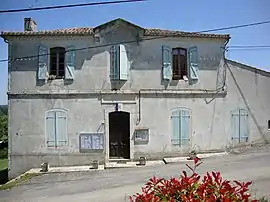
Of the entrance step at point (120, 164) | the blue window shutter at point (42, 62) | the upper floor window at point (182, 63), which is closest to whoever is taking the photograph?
the entrance step at point (120, 164)

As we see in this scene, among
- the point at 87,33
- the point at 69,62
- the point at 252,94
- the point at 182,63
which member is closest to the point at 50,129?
the point at 69,62

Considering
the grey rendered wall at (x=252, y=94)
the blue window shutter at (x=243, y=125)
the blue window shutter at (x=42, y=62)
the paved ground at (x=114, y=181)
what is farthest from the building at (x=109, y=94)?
the paved ground at (x=114, y=181)

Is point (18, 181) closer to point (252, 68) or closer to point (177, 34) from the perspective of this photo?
point (177, 34)

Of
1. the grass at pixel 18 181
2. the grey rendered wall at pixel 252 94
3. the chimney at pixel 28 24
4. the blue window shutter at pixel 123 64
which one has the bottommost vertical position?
the grass at pixel 18 181

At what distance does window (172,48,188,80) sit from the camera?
15.7 metres

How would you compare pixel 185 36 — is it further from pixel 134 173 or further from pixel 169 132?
pixel 134 173

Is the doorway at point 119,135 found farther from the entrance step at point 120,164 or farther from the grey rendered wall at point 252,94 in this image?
the grey rendered wall at point 252,94

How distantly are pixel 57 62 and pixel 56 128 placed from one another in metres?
3.25

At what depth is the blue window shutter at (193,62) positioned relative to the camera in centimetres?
1567

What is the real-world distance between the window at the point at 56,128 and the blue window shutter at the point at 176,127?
17.5 ft

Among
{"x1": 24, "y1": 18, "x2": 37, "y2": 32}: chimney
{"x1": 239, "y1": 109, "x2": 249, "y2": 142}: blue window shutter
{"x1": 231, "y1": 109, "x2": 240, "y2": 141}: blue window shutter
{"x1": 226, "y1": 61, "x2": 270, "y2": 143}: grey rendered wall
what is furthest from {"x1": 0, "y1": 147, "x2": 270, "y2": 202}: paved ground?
{"x1": 24, "y1": 18, "x2": 37, "y2": 32}: chimney

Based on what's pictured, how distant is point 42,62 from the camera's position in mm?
14945

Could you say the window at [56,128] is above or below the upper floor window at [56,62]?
below

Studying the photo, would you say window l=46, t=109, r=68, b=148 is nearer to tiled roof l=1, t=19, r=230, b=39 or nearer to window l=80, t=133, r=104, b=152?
window l=80, t=133, r=104, b=152
